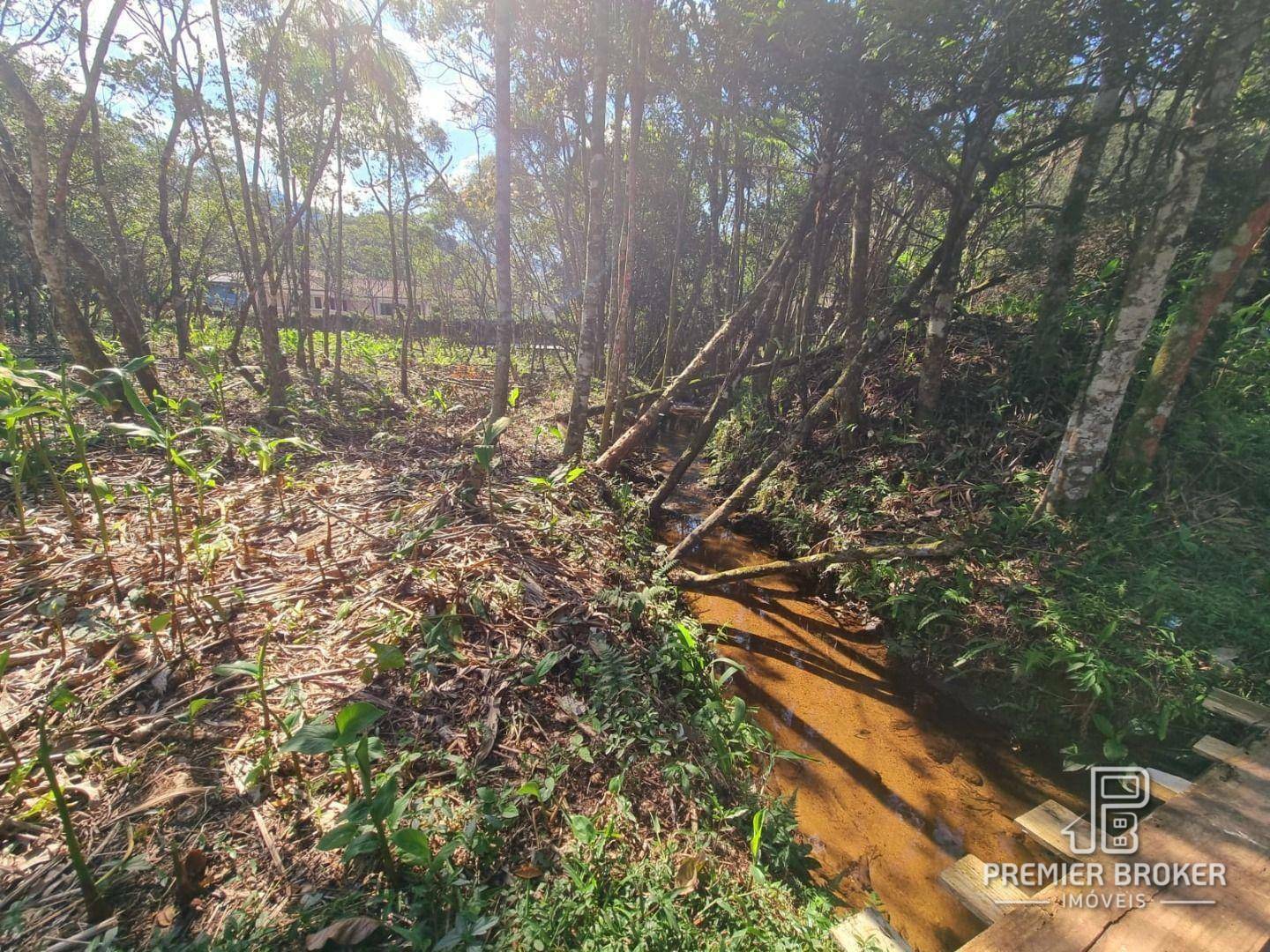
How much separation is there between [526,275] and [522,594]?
16879 mm

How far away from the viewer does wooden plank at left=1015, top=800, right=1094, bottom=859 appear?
243cm

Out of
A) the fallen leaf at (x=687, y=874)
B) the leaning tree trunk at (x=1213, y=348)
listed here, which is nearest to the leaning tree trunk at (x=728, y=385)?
the leaning tree trunk at (x=1213, y=348)

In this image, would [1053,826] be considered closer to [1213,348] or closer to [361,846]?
[361,846]

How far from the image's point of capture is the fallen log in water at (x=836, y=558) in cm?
424

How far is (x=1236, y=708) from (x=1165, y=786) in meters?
0.85

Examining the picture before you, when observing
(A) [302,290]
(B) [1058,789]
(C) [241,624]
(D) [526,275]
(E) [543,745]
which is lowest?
(B) [1058,789]

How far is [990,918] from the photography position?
207 cm

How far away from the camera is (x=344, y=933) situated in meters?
1.42

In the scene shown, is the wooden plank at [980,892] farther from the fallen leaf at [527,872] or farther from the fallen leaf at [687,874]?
the fallen leaf at [527,872]

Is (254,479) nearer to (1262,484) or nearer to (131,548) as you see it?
(131,548)

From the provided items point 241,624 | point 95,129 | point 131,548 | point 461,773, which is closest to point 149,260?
point 95,129

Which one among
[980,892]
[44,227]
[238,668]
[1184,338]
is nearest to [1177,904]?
[980,892]

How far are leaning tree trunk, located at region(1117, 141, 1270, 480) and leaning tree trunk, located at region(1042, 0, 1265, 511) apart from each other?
25cm

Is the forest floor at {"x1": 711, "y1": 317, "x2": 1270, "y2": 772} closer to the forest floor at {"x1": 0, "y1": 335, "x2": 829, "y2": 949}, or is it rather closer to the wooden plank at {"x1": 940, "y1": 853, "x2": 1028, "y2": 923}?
the wooden plank at {"x1": 940, "y1": 853, "x2": 1028, "y2": 923}
